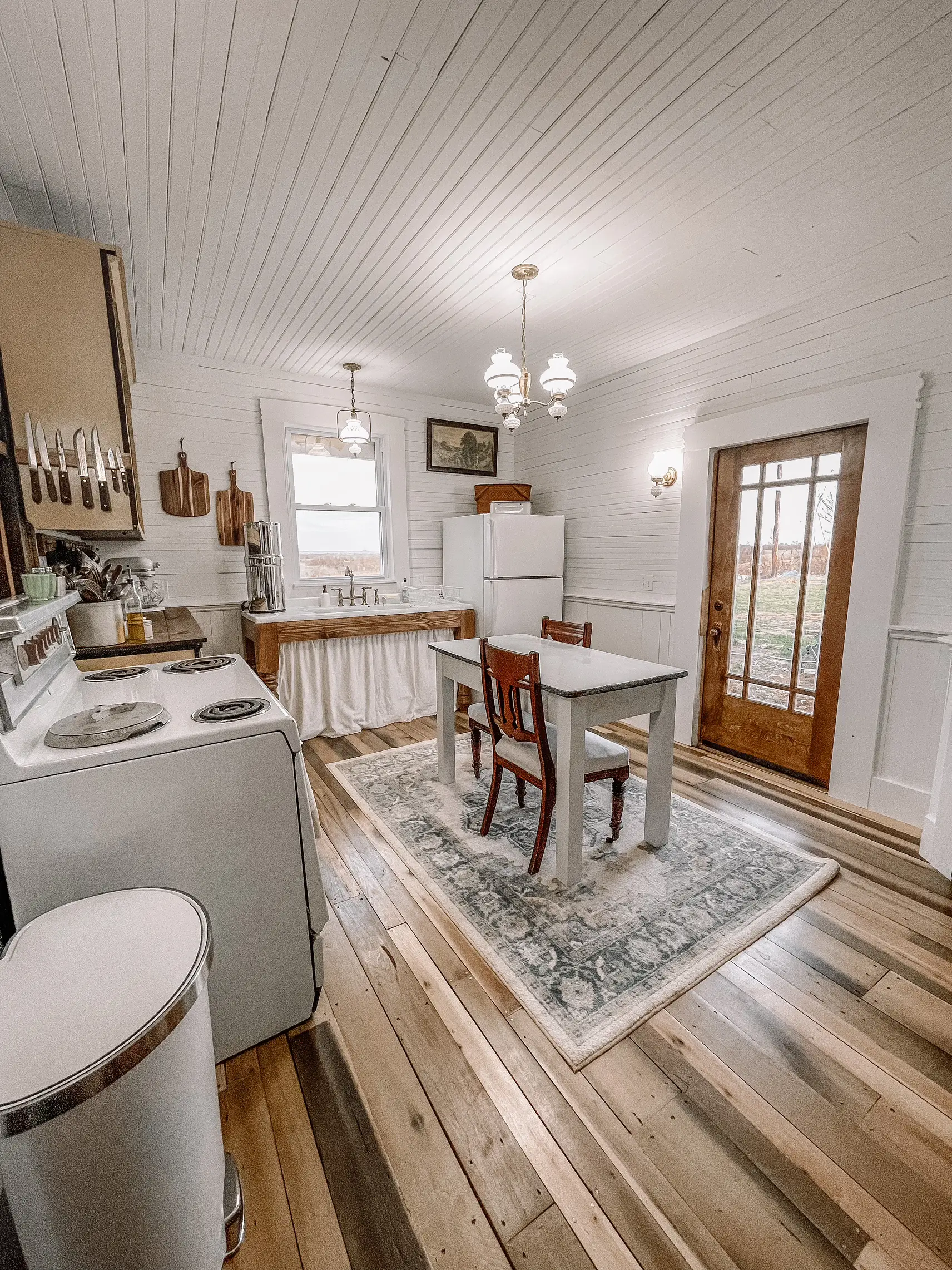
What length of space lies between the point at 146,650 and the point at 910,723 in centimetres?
377

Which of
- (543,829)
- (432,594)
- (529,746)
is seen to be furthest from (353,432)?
(543,829)

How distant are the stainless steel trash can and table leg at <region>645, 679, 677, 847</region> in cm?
184

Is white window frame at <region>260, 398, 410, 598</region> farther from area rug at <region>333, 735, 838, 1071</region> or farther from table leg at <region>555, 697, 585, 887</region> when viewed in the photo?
table leg at <region>555, 697, 585, 887</region>

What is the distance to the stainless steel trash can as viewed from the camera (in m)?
0.70

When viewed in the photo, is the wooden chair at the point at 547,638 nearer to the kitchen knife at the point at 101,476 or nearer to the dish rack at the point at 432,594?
the dish rack at the point at 432,594

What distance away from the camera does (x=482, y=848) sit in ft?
7.68

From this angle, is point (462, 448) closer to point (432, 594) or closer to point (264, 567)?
point (432, 594)

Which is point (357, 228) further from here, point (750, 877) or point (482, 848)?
point (750, 877)

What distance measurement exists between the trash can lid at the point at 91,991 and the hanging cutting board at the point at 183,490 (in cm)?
326

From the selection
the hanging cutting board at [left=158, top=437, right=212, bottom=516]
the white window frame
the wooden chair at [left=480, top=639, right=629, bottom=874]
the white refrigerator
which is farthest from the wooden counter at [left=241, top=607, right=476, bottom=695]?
the wooden chair at [left=480, top=639, right=629, bottom=874]

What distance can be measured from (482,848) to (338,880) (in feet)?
2.10

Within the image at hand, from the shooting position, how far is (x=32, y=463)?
5.84 feet

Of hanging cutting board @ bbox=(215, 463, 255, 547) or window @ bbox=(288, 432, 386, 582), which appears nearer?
hanging cutting board @ bbox=(215, 463, 255, 547)

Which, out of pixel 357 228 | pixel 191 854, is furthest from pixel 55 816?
pixel 357 228
